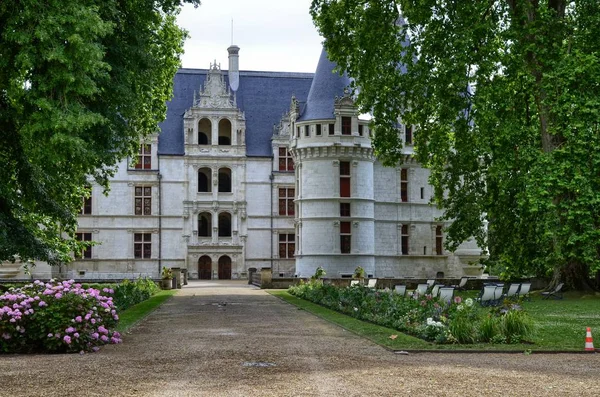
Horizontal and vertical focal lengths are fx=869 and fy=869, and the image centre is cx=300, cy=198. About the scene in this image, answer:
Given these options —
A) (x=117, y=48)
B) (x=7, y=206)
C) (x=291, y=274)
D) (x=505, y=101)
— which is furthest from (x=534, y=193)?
(x=291, y=274)

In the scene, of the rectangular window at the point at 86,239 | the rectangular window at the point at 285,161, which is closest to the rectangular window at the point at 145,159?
the rectangular window at the point at 86,239

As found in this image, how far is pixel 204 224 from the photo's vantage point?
61125 mm

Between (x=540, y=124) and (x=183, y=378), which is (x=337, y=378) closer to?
(x=183, y=378)

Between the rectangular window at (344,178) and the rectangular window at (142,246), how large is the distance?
15.3 metres

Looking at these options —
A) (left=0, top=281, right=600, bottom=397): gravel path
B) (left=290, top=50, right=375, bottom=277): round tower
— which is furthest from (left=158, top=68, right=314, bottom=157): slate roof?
(left=0, top=281, right=600, bottom=397): gravel path

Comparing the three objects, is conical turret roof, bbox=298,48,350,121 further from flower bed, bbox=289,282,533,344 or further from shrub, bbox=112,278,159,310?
flower bed, bbox=289,282,533,344

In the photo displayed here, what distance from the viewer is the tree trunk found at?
29.9 metres

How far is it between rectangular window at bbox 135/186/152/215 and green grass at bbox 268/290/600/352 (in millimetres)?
31033

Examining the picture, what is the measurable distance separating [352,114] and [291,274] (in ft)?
45.9

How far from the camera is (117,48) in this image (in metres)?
18.5

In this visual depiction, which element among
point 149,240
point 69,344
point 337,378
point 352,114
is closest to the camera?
point 337,378

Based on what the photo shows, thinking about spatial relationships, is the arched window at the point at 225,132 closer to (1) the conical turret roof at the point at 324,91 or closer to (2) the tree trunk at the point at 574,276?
(1) the conical turret roof at the point at 324,91

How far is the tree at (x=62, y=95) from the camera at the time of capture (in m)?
14.6

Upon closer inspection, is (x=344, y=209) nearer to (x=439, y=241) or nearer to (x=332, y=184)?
(x=332, y=184)
